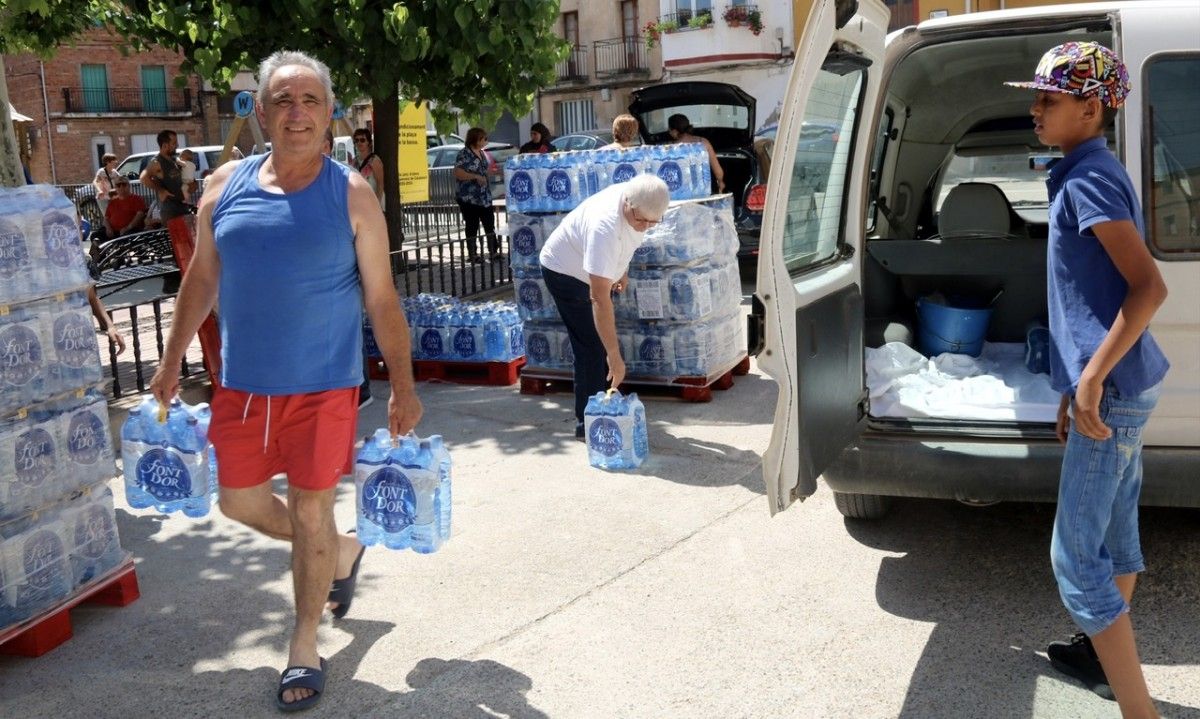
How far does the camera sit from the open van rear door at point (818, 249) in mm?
3662

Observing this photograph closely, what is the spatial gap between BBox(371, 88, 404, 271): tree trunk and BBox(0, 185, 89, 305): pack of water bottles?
8021 mm

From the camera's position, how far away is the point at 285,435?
3.84 metres

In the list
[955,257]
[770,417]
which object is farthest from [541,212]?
[955,257]

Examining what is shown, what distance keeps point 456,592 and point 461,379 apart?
4.19 metres

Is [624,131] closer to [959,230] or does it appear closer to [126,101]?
[959,230]

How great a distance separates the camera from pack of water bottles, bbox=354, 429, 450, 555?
3.93m

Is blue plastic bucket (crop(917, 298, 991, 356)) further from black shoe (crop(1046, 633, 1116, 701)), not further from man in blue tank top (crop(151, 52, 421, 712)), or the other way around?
man in blue tank top (crop(151, 52, 421, 712))

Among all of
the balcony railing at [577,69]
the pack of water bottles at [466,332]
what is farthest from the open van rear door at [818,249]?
the balcony railing at [577,69]

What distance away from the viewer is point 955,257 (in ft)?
18.9

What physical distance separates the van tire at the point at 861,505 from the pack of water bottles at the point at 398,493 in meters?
1.91

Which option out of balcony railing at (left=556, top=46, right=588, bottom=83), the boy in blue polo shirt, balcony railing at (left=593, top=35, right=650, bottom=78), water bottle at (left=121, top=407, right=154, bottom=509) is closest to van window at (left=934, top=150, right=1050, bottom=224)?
the boy in blue polo shirt

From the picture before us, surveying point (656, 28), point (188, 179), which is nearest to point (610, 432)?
point (188, 179)

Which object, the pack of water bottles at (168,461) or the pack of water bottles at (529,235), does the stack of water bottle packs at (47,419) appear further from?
the pack of water bottles at (529,235)

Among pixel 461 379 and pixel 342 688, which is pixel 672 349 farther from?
pixel 342 688
